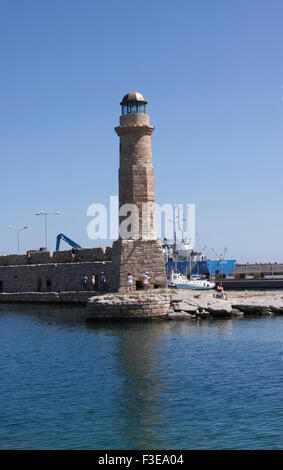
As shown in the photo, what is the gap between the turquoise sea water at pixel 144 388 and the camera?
36.1 ft

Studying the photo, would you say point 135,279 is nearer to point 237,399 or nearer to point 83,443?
point 237,399

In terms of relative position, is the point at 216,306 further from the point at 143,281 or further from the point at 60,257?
the point at 60,257

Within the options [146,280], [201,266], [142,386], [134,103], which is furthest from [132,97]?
[201,266]

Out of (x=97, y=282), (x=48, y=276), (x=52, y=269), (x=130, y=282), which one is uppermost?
(x=52, y=269)

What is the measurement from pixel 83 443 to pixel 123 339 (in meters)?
10.7

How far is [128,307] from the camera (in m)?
25.7

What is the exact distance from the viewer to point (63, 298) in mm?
35125

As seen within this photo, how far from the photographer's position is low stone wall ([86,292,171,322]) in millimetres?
25703

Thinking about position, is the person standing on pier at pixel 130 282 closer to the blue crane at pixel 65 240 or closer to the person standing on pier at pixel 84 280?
the person standing on pier at pixel 84 280

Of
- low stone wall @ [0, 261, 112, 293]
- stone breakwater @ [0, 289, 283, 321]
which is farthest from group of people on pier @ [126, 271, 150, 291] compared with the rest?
low stone wall @ [0, 261, 112, 293]

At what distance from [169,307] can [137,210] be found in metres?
5.14

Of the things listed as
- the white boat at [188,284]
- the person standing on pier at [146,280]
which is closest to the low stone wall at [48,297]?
the person standing on pier at [146,280]

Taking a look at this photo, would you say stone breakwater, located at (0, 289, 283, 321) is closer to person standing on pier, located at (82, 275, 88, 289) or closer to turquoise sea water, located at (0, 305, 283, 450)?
turquoise sea water, located at (0, 305, 283, 450)
